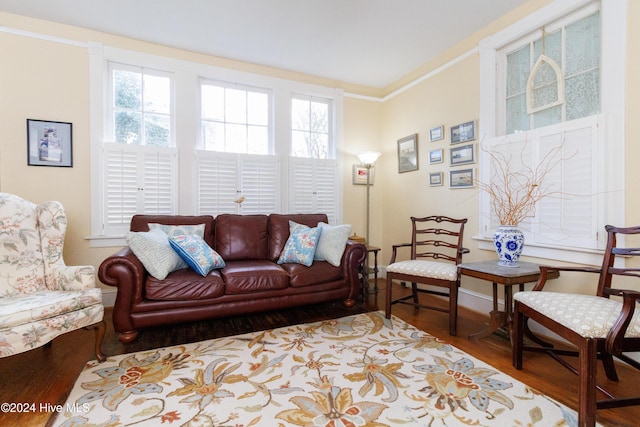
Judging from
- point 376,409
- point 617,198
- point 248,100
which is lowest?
point 376,409

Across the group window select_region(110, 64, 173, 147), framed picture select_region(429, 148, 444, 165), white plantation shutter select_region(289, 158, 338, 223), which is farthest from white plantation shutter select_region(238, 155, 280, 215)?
framed picture select_region(429, 148, 444, 165)

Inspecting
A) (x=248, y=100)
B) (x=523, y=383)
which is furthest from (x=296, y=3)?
(x=523, y=383)

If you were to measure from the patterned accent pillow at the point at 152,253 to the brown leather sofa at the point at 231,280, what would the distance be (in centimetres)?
5

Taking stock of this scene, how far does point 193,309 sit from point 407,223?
8.86 ft

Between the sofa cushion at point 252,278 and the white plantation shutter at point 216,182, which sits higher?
the white plantation shutter at point 216,182

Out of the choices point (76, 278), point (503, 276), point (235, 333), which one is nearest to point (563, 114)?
point (503, 276)

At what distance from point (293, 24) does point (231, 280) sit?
2.45 metres

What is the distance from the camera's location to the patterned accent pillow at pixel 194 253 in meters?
2.50

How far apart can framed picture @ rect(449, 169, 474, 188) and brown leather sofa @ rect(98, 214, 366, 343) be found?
123 centimetres

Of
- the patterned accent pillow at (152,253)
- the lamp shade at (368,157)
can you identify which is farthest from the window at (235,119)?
the patterned accent pillow at (152,253)

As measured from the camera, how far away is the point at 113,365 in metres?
1.92

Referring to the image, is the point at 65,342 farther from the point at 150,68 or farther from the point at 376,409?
the point at 150,68

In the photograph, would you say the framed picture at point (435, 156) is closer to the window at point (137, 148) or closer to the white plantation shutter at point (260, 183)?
the white plantation shutter at point (260, 183)

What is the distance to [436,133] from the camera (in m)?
3.40
